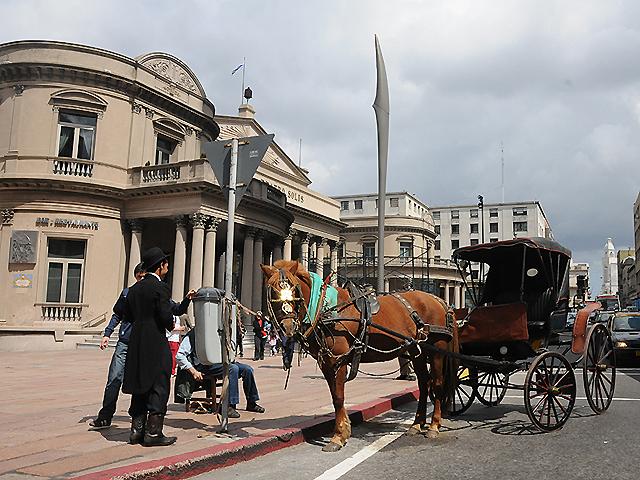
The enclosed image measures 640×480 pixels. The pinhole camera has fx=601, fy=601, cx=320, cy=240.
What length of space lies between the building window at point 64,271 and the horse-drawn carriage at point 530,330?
20322mm

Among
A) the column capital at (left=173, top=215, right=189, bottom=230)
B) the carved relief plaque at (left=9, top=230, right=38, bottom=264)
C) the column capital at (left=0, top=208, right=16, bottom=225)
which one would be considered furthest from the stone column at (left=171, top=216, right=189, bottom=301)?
the column capital at (left=0, top=208, right=16, bottom=225)

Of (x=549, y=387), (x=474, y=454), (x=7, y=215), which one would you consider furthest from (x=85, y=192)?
(x=474, y=454)

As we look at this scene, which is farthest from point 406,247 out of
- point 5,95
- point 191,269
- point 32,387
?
point 32,387

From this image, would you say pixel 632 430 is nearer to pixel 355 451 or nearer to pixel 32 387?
pixel 355 451

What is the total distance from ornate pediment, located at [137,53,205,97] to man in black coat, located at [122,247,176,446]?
24192 mm

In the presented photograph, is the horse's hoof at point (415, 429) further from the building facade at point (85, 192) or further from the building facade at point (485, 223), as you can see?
the building facade at point (485, 223)

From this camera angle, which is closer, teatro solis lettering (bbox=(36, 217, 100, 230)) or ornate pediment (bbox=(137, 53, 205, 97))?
teatro solis lettering (bbox=(36, 217, 100, 230))

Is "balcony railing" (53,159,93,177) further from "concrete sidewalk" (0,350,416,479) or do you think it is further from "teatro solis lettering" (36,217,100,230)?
"concrete sidewalk" (0,350,416,479)

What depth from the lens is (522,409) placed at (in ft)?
32.1

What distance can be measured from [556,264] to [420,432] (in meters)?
3.21

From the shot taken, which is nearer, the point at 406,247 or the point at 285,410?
the point at 285,410

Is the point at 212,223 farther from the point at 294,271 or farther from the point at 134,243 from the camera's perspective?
the point at 294,271

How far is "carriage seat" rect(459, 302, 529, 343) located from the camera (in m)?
8.20

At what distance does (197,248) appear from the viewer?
85.4ft
